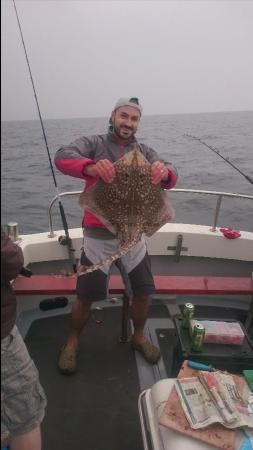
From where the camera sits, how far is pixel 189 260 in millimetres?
4535

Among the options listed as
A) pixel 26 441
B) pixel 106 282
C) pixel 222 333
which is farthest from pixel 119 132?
pixel 26 441

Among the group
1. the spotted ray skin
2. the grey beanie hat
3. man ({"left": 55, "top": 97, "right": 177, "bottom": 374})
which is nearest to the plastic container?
man ({"left": 55, "top": 97, "right": 177, "bottom": 374})

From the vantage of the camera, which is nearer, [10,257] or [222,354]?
[10,257]

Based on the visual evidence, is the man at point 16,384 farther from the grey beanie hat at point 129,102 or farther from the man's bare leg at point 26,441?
the grey beanie hat at point 129,102

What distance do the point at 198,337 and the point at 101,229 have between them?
1212 mm

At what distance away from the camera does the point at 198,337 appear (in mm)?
2746

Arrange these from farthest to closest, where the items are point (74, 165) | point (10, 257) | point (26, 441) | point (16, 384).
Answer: point (74, 165), point (26, 441), point (16, 384), point (10, 257)

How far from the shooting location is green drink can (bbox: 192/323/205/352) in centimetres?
272

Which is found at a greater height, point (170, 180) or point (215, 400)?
point (170, 180)

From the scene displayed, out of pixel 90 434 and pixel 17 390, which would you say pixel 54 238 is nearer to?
pixel 90 434

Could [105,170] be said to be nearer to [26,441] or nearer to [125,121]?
[125,121]

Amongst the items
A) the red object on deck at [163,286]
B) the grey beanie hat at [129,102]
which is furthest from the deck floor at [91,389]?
the grey beanie hat at [129,102]

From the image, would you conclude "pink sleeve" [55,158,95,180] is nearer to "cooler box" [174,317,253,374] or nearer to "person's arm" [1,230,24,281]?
"person's arm" [1,230,24,281]

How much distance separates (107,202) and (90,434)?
1863 millimetres
